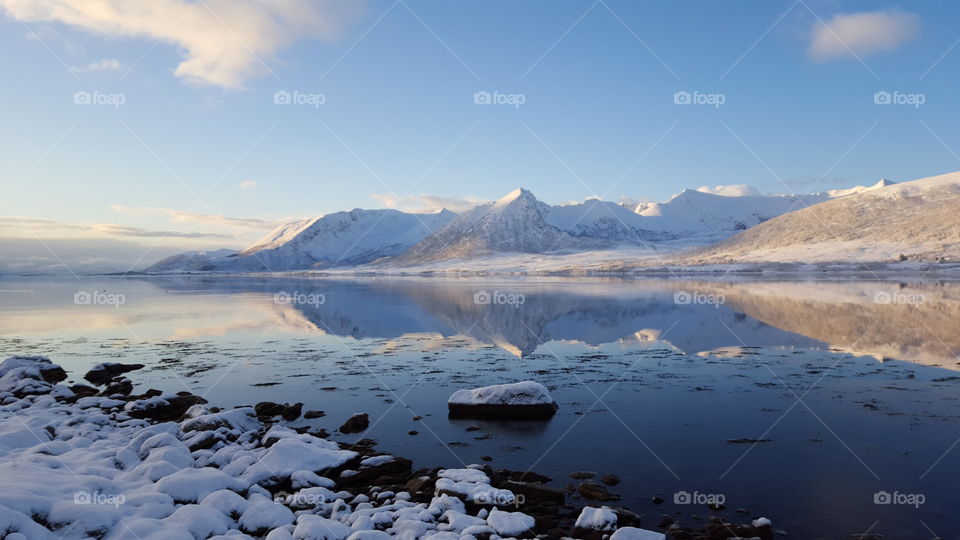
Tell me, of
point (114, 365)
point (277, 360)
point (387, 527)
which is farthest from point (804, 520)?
point (114, 365)

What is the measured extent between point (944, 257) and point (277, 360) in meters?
137

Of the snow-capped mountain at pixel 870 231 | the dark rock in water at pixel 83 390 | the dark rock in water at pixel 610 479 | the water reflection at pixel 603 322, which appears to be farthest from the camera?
the snow-capped mountain at pixel 870 231

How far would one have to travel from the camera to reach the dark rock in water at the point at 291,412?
16.2 meters

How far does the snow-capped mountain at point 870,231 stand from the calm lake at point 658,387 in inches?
4248

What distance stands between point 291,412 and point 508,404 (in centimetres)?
650

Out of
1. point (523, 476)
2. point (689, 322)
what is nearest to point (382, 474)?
point (523, 476)

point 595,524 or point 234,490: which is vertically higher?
point 234,490

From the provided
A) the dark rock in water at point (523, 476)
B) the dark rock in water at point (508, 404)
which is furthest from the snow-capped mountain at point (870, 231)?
the dark rock in water at point (523, 476)

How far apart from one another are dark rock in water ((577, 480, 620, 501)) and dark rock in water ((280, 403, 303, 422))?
9187 mm

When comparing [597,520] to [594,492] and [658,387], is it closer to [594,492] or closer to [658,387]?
[594,492]

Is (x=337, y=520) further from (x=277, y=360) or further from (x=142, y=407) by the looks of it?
(x=277, y=360)

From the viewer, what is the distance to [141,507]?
931cm

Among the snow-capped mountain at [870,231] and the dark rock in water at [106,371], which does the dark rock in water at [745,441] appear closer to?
the dark rock in water at [106,371]

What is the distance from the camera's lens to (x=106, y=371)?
22.4 metres
